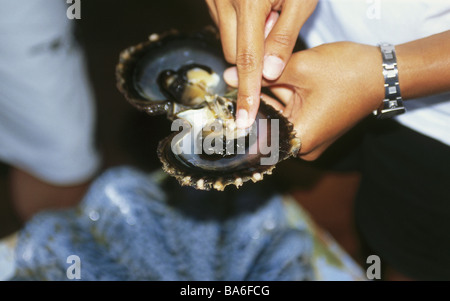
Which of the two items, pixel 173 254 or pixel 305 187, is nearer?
pixel 173 254

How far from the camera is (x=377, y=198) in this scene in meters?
1.13

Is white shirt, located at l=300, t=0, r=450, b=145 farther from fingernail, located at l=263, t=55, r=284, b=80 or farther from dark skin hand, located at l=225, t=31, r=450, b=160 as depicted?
fingernail, located at l=263, t=55, r=284, b=80

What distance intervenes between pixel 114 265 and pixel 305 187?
96cm

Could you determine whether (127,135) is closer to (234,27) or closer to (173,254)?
(173,254)

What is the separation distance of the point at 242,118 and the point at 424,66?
1.23 ft

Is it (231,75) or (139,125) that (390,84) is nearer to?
(231,75)

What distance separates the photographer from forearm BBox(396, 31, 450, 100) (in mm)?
760

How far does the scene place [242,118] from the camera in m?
0.81

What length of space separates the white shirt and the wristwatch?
0.15 feet

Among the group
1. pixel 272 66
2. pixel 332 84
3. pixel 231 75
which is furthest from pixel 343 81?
pixel 231 75

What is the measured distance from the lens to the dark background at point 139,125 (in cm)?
177
